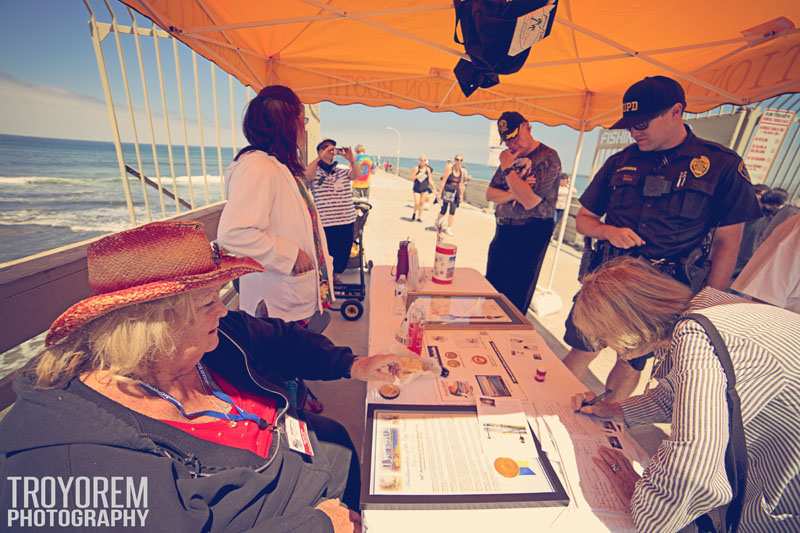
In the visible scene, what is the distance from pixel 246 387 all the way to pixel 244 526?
0.48m

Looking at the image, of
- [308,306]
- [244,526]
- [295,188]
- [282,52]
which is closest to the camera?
[244,526]

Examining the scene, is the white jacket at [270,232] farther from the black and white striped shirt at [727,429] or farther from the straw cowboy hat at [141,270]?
the black and white striped shirt at [727,429]

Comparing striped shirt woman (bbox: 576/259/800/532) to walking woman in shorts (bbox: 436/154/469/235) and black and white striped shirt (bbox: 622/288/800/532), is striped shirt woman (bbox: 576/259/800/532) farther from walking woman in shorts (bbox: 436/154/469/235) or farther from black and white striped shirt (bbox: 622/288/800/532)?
walking woman in shorts (bbox: 436/154/469/235)

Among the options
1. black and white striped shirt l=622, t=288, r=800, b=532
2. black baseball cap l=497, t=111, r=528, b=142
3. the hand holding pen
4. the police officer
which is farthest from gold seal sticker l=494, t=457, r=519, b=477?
black baseball cap l=497, t=111, r=528, b=142

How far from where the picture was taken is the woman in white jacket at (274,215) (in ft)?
5.86

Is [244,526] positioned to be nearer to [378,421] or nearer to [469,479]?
[378,421]

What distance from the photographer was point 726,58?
8.71 ft

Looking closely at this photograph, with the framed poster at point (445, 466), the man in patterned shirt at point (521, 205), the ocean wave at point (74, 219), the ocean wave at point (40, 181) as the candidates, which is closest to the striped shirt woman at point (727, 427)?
the framed poster at point (445, 466)

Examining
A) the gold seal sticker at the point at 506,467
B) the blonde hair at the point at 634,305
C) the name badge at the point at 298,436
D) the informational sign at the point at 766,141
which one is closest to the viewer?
the gold seal sticker at the point at 506,467

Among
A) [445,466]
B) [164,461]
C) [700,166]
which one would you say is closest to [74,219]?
[164,461]

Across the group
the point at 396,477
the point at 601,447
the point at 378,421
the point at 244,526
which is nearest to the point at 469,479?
the point at 396,477

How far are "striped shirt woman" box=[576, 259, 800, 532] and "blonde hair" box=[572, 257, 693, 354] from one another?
15 centimetres

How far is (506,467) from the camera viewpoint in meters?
1.02

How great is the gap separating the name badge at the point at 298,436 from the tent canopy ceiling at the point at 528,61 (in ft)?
7.56
